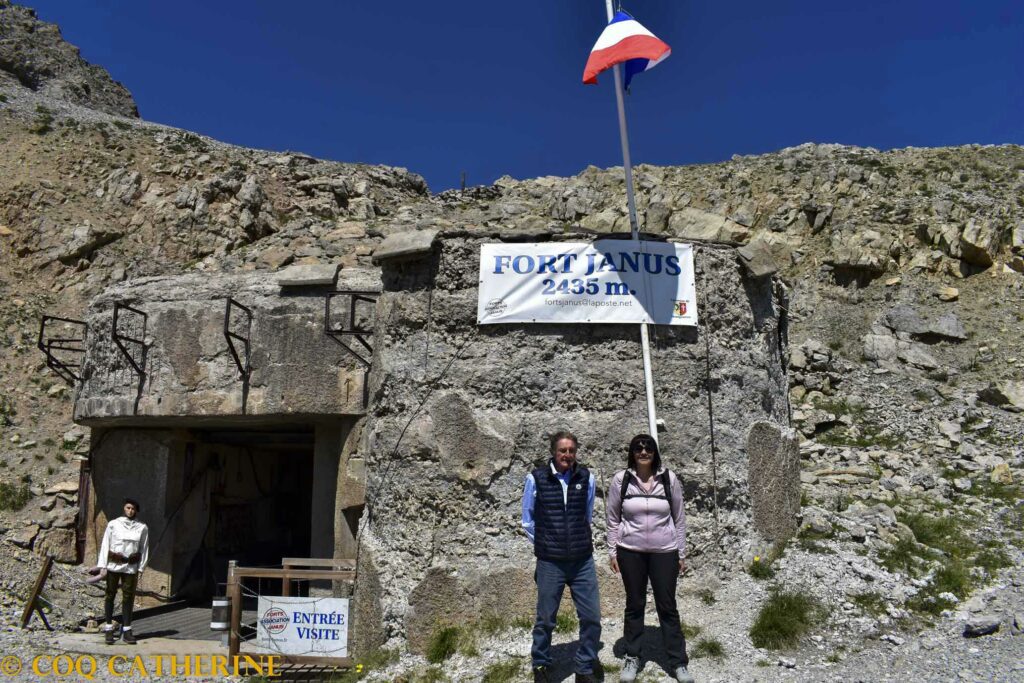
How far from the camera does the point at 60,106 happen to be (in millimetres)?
37344

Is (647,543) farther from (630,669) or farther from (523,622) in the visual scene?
(523,622)

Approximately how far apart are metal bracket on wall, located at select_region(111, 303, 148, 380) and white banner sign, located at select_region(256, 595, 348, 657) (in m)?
5.73

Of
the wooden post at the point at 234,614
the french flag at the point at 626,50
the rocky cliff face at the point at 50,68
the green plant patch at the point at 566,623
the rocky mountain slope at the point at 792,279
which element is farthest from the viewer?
the rocky cliff face at the point at 50,68

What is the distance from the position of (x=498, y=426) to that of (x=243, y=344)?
5.54 metres

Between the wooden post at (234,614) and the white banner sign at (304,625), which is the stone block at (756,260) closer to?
the white banner sign at (304,625)

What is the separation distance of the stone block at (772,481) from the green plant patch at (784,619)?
32.9 inches

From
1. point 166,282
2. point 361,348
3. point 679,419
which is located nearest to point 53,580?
point 166,282

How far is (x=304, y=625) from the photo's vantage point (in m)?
7.25

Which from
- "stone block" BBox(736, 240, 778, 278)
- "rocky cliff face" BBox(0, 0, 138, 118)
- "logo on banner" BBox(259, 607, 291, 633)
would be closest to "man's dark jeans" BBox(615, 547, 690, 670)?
"logo on banner" BBox(259, 607, 291, 633)

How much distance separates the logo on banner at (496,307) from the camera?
7.51m

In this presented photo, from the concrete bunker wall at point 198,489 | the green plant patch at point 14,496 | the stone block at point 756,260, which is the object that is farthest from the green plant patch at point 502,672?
the green plant patch at point 14,496

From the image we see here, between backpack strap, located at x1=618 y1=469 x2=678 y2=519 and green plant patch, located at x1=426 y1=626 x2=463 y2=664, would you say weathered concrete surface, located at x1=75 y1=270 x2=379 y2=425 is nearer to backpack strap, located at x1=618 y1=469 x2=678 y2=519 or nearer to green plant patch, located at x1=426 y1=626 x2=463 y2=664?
green plant patch, located at x1=426 y1=626 x2=463 y2=664

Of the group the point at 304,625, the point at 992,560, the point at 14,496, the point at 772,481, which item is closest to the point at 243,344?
the point at 304,625

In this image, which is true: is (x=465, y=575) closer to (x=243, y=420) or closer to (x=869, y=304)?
(x=243, y=420)
